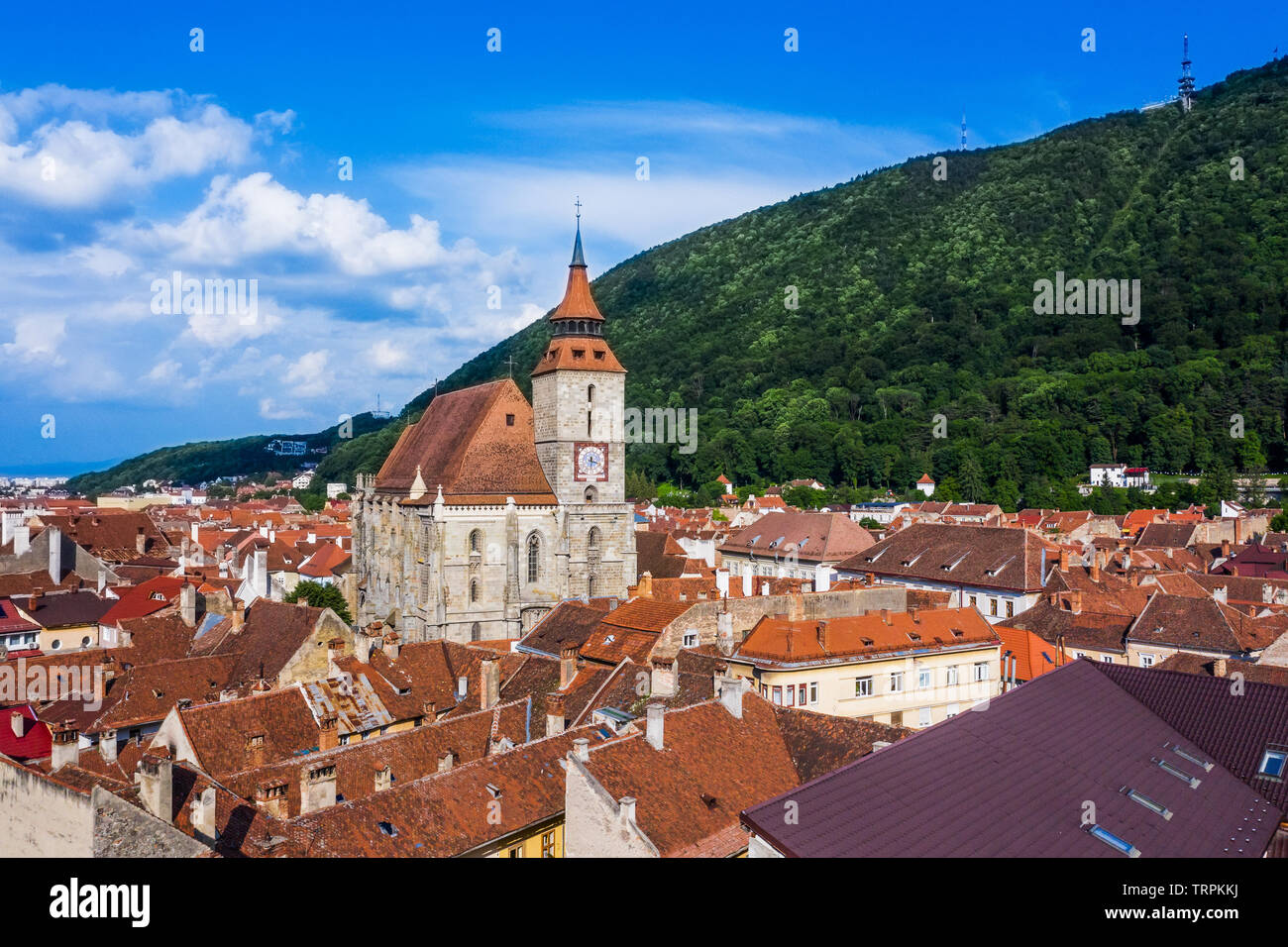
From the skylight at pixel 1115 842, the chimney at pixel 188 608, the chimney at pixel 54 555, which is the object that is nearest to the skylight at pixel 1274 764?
the skylight at pixel 1115 842

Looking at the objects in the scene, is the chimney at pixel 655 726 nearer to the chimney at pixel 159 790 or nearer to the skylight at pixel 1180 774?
the chimney at pixel 159 790

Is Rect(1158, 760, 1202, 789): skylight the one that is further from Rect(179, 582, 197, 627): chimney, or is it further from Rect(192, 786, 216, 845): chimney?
Rect(179, 582, 197, 627): chimney

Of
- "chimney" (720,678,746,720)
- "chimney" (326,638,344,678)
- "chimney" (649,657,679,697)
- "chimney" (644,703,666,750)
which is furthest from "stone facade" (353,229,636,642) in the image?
"chimney" (644,703,666,750)

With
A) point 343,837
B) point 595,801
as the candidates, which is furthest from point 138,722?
point 595,801
